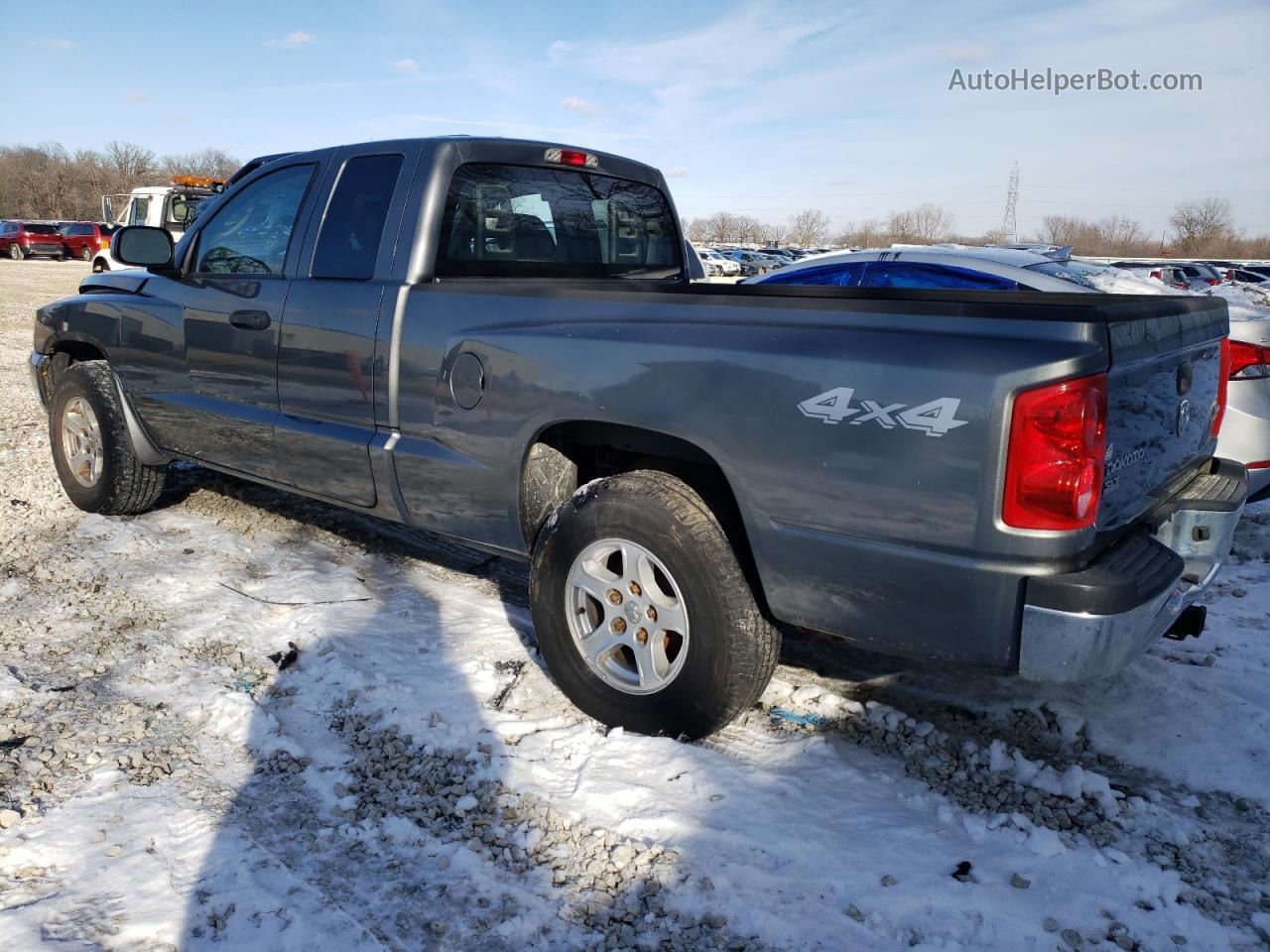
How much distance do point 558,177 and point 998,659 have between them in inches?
111

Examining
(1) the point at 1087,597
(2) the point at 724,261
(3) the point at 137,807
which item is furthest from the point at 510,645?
(2) the point at 724,261

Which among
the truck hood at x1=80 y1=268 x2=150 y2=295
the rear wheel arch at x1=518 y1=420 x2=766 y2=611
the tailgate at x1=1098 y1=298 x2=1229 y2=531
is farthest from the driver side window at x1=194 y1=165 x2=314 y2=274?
the tailgate at x1=1098 y1=298 x2=1229 y2=531

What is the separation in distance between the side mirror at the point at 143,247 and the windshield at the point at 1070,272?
5724mm

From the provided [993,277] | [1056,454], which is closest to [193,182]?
[993,277]

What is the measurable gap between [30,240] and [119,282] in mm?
35947

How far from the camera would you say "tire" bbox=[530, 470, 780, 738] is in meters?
2.90

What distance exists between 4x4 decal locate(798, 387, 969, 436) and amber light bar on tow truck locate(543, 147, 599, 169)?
2.13 m

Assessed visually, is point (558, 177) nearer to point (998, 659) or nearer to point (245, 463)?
point (245, 463)

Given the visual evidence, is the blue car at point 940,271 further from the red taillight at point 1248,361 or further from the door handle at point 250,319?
the door handle at point 250,319

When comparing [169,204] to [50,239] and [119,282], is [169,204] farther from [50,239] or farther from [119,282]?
[50,239]

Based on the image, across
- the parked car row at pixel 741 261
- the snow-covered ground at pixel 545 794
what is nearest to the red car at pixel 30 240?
the parked car row at pixel 741 261

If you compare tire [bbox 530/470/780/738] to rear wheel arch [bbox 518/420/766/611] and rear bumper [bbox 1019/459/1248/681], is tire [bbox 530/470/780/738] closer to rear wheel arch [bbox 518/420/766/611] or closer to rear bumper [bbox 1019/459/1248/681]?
rear wheel arch [bbox 518/420/766/611]

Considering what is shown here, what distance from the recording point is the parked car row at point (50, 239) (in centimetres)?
3478

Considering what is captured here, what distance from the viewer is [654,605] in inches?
120
